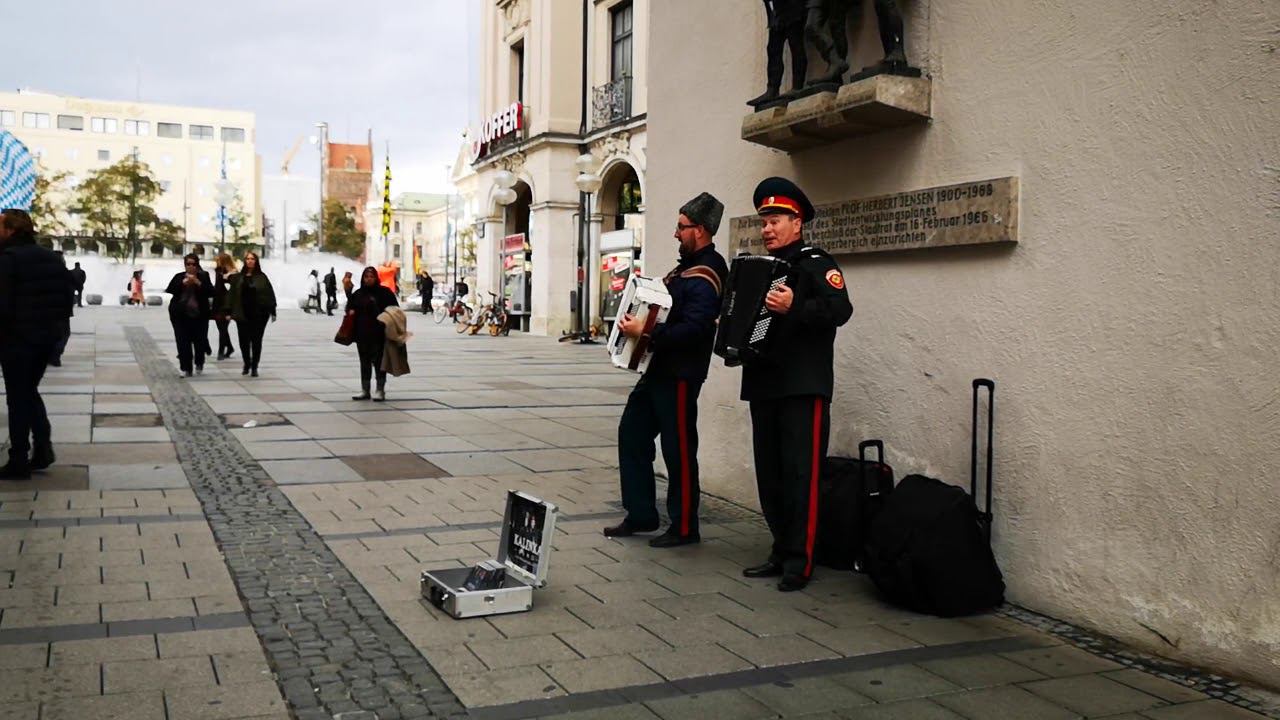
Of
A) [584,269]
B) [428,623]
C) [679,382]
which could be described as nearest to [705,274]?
[679,382]

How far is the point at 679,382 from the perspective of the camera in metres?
6.66

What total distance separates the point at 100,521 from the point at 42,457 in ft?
7.00

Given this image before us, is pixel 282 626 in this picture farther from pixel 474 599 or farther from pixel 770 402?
pixel 770 402

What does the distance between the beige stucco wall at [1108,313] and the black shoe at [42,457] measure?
6.03 meters

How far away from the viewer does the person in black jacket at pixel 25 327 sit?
855 cm

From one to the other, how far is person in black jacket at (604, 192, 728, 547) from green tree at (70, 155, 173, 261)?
73507 millimetres

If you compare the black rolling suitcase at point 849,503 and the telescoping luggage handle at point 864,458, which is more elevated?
the telescoping luggage handle at point 864,458

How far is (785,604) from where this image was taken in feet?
18.4

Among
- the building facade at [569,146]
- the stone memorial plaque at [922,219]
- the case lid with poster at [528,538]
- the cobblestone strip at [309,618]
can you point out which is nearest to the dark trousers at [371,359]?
the cobblestone strip at [309,618]

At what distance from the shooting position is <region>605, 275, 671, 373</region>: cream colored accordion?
650 cm

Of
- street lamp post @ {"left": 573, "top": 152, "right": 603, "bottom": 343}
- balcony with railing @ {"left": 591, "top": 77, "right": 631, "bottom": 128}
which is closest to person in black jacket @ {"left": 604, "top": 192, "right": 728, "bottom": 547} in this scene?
balcony with railing @ {"left": 591, "top": 77, "right": 631, "bottom": 128}

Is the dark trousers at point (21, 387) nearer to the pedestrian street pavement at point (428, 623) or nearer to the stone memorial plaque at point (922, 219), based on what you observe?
the pedestrian street pavement at point (428, 623)

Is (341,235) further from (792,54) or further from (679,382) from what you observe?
(679,382)

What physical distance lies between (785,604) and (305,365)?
52.5 feet
